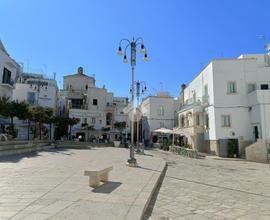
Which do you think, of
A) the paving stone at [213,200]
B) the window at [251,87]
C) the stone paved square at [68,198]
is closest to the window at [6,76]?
the window at [251,87]

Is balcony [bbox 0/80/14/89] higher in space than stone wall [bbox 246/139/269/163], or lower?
higher

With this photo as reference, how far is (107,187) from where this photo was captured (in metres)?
8.62

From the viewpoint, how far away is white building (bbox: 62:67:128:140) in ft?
196

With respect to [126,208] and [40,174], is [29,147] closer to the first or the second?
[40,174]

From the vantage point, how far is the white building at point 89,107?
196 feet

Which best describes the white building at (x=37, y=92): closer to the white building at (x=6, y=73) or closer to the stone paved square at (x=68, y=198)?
the white building at (x=6, y=73)

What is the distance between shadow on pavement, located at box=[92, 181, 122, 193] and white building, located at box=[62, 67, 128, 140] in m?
49.5

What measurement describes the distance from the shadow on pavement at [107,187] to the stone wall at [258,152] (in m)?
20.9

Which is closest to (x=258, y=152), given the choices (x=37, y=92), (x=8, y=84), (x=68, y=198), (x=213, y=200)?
(x=213, y=200)

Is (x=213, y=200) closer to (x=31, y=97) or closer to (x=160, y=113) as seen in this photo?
(x=160, y=113)

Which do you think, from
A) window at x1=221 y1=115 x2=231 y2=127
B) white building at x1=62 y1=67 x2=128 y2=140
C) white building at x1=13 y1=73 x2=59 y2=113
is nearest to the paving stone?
window at x1=221 y1=115 x2=231 y2=127

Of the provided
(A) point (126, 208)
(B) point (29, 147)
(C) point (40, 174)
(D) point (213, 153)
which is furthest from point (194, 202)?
(D) point (213, 153)

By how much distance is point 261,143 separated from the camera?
26.7 metres

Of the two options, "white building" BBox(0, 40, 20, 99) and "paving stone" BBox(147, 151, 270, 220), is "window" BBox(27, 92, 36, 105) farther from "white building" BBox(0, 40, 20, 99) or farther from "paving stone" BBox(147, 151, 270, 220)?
"paving stone" BBox(147, 151, 270, 220)
